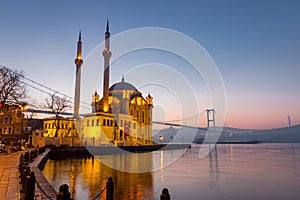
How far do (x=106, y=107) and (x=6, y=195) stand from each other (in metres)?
50.6

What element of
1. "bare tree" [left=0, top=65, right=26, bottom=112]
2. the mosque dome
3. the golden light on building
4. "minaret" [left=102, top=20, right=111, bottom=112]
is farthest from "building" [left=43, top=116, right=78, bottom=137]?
"bare tree" [left=0, top=65, right=26, bottom=112]

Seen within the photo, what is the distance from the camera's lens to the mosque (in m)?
53.8

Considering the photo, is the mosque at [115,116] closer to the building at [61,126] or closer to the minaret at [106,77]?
the minaret at [106,77]

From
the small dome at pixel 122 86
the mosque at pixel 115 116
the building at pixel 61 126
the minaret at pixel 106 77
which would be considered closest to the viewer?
the mosque at pixel 115 116

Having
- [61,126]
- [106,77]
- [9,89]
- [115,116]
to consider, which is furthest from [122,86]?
[9,89]

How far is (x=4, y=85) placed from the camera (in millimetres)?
23844

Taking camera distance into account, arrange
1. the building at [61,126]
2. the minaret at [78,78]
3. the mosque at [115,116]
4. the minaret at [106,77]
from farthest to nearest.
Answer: the minaret at [106,77]
the minaret at [78,78]
the building at [61,126]
the mosque at [115,116]

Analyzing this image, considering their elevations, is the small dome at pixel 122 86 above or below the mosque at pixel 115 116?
above

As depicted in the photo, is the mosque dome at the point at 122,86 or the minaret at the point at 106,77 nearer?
the minaret at the point at 106,77

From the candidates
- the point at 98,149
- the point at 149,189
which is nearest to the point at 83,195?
the point at 149,189

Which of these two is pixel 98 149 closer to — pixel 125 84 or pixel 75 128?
pixel 75 128

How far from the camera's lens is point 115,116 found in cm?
5838

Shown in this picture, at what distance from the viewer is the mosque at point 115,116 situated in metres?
53.8

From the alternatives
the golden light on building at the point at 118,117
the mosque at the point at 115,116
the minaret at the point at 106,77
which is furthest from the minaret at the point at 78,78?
the minaret at the point at 106,77
